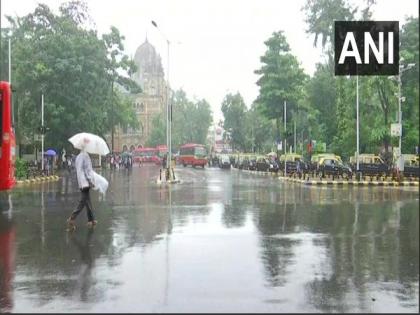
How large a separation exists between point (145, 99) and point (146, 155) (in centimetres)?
2087

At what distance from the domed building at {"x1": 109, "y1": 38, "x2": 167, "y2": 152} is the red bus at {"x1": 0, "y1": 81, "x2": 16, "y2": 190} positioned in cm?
7409

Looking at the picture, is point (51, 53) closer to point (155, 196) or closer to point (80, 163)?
point (155, 196)

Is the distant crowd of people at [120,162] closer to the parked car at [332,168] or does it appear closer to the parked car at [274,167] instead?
the parked car at [274,167]

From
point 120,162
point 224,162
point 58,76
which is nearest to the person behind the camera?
point 58,76

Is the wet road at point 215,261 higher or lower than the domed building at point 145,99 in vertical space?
lower

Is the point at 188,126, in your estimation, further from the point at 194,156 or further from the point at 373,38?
the point at 373,38

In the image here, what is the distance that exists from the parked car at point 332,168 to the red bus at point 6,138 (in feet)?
57.1

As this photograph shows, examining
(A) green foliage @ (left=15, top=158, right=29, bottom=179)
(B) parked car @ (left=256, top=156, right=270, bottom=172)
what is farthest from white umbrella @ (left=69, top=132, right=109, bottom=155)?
(B) parked car @ (left=256, top=156, right=270, bottom=172)

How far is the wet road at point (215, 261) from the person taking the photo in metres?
5.73

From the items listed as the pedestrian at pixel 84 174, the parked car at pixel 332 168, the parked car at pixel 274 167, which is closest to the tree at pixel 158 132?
the parked car at pixel 274 167

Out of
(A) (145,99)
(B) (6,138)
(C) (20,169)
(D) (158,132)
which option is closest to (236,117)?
(D) (158,132)

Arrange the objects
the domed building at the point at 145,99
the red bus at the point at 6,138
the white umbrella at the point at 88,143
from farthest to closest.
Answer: the domed building at the point at 145,99 → the red bus at the point at 6,138 → the white umbrella at the point at 88,143

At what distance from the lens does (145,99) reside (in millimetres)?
103500

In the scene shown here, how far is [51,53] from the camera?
4225 cm
